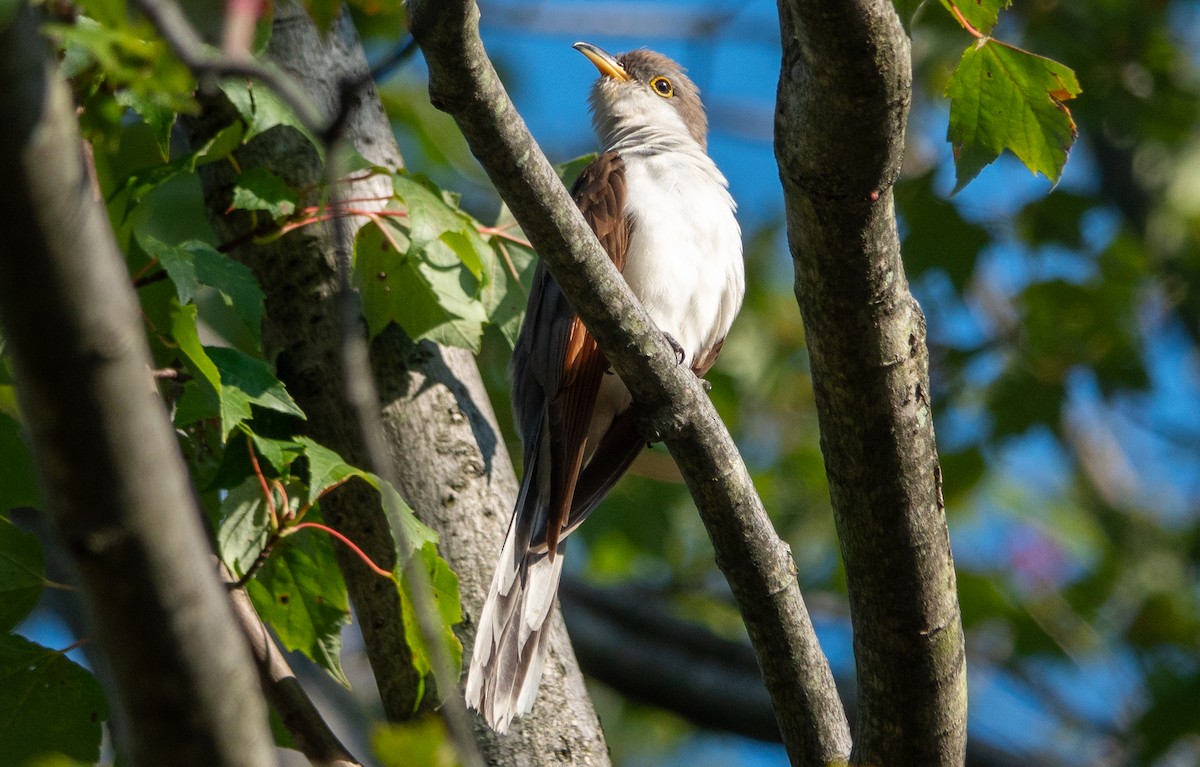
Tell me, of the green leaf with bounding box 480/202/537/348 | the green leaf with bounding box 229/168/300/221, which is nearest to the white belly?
the green leaf with bounding box 480/202/537/348

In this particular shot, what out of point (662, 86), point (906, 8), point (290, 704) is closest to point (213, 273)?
point (290, 704)

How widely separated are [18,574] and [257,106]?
130cm

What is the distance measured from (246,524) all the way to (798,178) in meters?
1.56

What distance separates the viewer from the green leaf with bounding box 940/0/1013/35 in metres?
2.44

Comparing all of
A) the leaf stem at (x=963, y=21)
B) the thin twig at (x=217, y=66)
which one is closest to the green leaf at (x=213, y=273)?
the thin twig at (x=217, y=66)

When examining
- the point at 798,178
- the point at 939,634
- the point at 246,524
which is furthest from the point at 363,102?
the point at 939,634

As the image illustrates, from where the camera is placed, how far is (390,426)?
3352 mm

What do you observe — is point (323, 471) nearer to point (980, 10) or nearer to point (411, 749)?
point (411, 749)

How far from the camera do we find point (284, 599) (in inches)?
117

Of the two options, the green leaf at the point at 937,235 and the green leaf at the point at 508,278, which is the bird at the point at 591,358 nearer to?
the green leaf at the point at 508,278

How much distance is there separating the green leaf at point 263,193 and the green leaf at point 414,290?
0.22 metres

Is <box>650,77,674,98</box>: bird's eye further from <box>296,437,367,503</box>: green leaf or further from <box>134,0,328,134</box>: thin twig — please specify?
<box>134,0,328,134</box>: thin twig

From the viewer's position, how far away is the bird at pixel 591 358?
3.28 meters

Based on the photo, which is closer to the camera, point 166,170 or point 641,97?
Result: point 166,170
